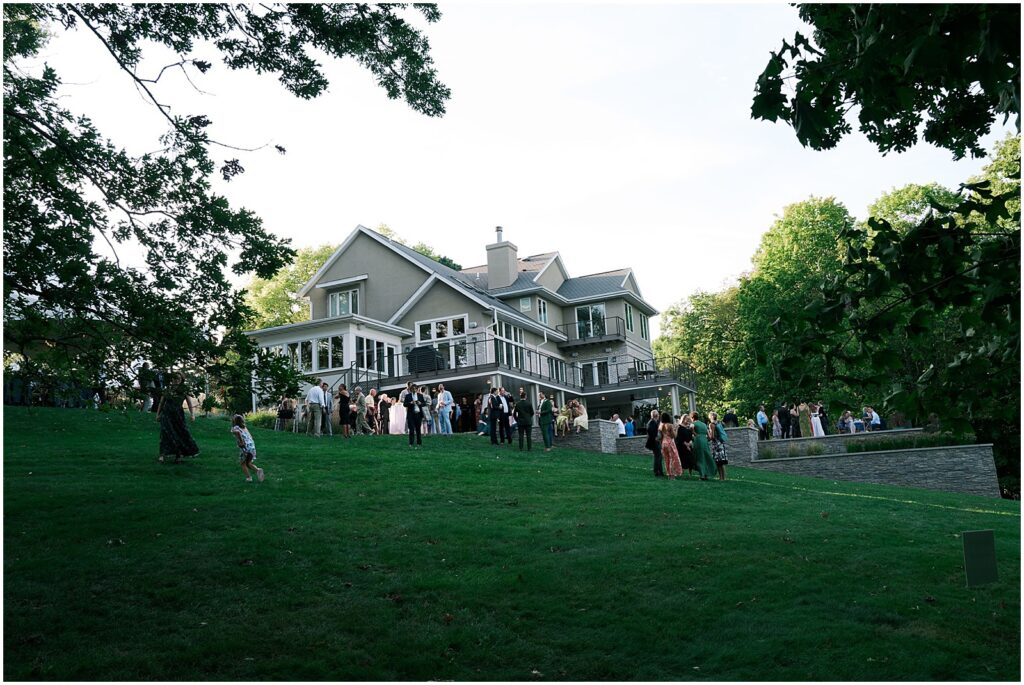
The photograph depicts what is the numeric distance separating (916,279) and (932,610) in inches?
174

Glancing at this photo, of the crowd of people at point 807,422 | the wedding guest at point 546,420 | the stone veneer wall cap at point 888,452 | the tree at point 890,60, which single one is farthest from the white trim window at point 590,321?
the tree at point 890,60

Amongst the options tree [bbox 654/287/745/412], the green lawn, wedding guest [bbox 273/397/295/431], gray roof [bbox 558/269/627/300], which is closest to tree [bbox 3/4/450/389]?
the green lawn

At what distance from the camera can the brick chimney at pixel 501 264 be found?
50344mm

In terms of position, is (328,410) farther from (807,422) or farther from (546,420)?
(807,422)

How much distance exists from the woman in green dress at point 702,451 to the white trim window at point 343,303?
28834mm

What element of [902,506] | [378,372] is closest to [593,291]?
[378,372]

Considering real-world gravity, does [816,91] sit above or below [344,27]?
below

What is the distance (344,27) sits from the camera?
38.6 ft

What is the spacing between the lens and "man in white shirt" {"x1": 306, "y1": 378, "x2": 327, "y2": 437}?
25688 millimetres

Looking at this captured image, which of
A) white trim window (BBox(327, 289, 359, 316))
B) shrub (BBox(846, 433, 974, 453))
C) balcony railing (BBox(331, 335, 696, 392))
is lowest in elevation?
shrub (BBox(846, 433, 974, 453))

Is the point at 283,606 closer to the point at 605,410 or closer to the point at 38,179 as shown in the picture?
the point at 38,179

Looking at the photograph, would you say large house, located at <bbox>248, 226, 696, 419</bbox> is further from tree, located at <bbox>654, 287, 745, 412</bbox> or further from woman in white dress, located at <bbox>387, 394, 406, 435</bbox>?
woman in white dress, located at <bbox>387, 394, 406, 435</bbox>

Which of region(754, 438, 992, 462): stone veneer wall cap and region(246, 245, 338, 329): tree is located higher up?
region(246, 245, 338, 329): tree

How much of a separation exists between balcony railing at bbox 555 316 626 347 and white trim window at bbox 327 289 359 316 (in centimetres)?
1179
